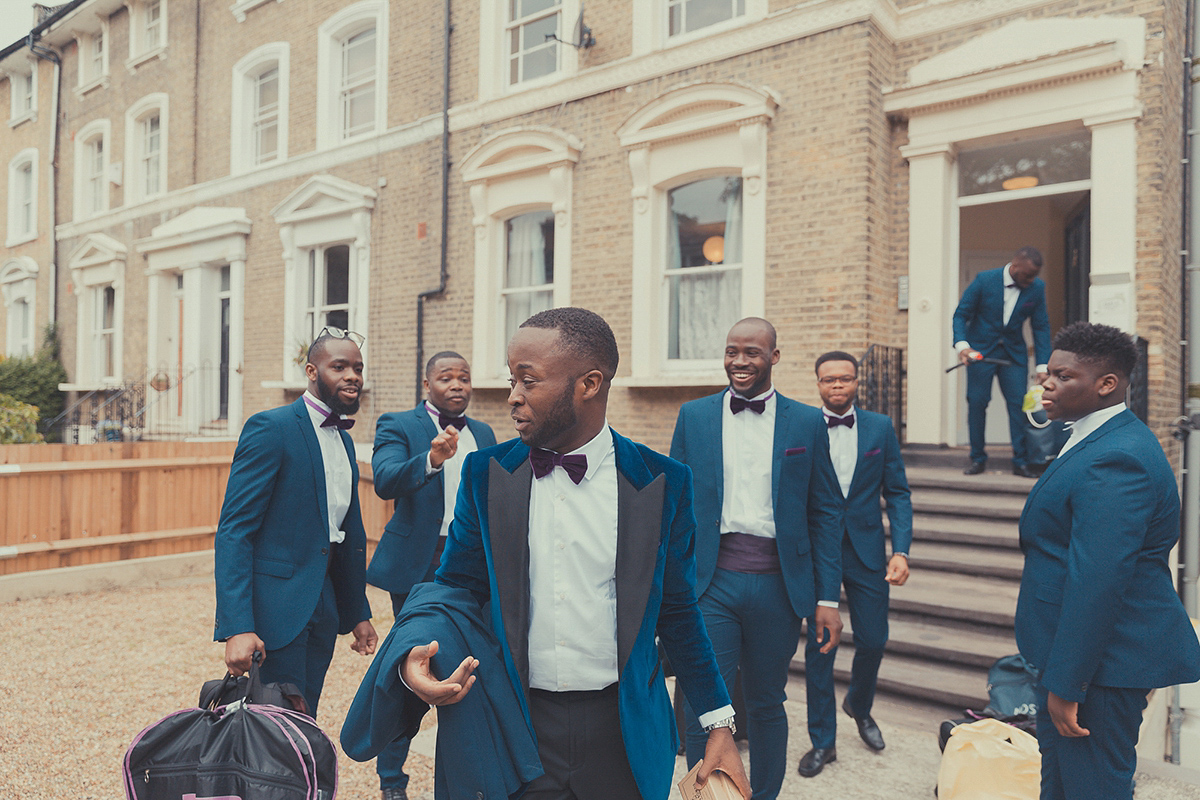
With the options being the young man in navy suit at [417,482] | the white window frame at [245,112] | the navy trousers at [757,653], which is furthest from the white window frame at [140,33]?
the navy trousers at [757,653]

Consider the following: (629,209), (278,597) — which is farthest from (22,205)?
(278,597)

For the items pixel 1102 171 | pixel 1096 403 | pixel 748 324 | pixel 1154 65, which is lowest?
pixel 1096 403

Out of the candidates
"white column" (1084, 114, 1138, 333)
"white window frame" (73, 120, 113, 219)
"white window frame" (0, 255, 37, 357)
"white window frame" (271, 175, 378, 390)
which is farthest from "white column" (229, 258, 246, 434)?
"white column" (1084, 114, 1138, 333)

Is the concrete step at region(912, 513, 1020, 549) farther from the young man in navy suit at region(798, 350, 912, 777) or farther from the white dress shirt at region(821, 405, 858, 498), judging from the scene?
the white dress shirt at region(821, 405, 858, 498)

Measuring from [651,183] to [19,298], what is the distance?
706 inches

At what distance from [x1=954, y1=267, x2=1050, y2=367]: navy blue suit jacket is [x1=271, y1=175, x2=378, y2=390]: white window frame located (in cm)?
800

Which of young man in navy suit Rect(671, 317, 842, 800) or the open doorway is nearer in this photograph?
young man in navy suit Rect(671, 317, 842, 800)

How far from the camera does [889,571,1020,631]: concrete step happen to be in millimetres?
5441

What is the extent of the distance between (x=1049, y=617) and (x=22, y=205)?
78.1 feet

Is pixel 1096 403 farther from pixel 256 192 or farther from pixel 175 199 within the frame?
pixel 175 199

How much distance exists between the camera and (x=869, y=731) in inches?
176

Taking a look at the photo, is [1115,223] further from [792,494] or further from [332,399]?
[332,399]

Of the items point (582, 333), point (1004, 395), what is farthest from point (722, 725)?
point (1004, 395)

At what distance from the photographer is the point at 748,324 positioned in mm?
3490
